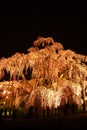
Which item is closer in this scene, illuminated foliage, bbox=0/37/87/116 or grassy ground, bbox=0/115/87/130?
grassy ground, bbox=0/115/87/130

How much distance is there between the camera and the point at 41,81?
1742cm

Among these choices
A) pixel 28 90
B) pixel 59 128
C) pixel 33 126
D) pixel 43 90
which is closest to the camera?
pixel 59 128

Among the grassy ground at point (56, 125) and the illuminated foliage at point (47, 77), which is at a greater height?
the illuminated foliage at point (47, 77)

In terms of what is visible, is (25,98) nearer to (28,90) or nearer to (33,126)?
(28,90)

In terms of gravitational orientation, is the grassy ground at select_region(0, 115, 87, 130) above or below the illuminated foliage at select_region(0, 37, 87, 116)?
below

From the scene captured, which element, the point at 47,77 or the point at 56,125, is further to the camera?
the point at 47,77

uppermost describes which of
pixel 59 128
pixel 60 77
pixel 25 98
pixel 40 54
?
pixel 40 54

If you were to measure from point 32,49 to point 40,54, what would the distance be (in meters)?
1.11

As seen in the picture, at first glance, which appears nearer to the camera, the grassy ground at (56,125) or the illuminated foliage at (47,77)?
the grassy ground at (56,125)

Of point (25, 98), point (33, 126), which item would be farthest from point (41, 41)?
point (33, 126)

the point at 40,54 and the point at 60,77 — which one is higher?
the point at 40,54

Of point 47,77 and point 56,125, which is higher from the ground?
point 47,77

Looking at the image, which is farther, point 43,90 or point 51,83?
point 51,83

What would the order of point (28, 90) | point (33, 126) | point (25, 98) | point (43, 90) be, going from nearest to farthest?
point (33, 126) < point (43, 90) < point (25, 98) < point (28, 90)
